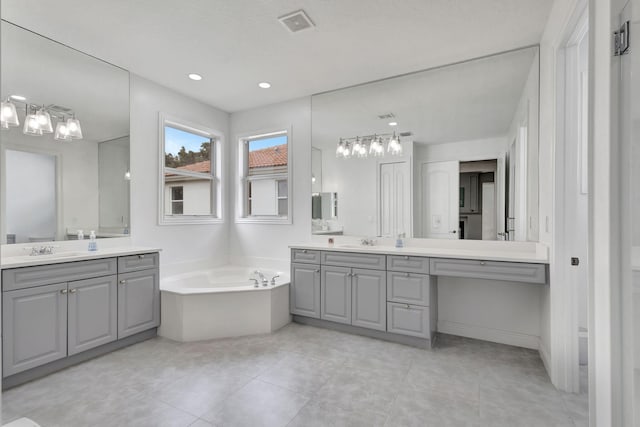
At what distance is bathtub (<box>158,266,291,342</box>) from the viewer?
10.3 feet

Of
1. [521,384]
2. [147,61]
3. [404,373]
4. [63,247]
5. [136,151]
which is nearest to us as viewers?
[521,384]

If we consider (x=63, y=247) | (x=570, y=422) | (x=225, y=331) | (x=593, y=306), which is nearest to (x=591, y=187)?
(x=593, y=306)

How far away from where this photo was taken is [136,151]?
3.44 metres

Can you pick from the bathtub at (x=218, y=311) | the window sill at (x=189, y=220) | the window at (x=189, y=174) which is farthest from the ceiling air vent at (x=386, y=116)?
the window sill at (x=189, y=220)

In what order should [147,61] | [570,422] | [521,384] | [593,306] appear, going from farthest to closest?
[147,61] → [521,384] → [570,422] → [593,306]

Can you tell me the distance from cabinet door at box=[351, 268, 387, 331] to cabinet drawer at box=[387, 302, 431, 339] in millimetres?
68

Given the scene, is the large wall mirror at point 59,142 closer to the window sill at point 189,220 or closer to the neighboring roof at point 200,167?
the window sill at point 189,220

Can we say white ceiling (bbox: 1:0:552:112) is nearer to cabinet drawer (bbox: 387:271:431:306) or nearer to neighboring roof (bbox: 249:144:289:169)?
neighboring roof (bbox: 249:144:289:169)

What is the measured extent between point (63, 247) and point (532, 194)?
13.5 ft

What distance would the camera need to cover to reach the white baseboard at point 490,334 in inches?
117

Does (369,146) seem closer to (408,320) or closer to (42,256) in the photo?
(408,320)

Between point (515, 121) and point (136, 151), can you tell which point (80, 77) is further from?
point (515, 121)

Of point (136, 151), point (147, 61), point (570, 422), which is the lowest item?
point (570, 422)

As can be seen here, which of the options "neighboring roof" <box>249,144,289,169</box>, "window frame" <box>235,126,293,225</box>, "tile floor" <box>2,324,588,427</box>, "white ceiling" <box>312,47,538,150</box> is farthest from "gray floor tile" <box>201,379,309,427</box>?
"neighboring roof" <box>249,144,289,169</box>
